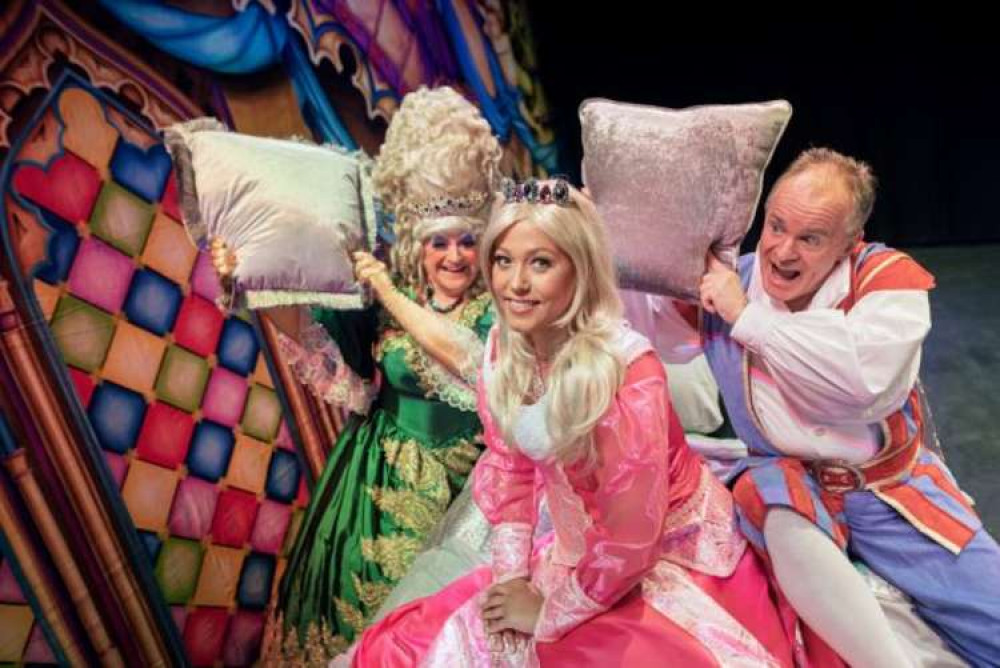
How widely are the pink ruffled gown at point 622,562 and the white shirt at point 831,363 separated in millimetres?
200

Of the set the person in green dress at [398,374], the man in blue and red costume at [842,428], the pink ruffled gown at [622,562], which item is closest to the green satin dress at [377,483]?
the person in green dress at [398,374]

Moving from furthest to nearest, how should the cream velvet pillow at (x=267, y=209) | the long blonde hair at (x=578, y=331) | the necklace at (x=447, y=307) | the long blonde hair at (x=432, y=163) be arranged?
the necklace at (x=447, y=307) < the long blonde hair at (x=432, y=163) < the cream velvet pillow at (x=267, y=209) < the long blonde hair at (x=578, y=331)

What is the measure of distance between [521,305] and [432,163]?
0.68 m

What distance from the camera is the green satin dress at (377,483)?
205cm

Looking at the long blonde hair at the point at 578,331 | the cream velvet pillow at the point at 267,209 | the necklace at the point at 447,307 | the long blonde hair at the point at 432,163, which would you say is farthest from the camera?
the necklace at the point at 447,307

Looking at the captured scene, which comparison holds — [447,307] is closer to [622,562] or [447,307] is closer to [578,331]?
[578,331]

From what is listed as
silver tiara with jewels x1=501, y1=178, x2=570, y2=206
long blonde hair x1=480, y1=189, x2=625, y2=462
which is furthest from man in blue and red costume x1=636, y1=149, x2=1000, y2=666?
silver tiara with jewels x1=501, y1=178, x2=570, y2=206

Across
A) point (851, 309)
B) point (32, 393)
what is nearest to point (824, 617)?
point (851, 309)

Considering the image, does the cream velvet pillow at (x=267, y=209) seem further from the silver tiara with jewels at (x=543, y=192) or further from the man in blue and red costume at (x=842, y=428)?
the man in blue and red costume at (x=842, y=428)

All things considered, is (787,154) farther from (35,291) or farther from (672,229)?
(35,291)

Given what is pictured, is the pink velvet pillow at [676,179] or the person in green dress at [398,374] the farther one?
the person in green dress at [398,374]

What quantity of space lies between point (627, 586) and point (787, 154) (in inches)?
98.7

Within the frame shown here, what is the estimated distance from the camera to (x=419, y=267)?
2.01m

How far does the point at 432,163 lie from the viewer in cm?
188
